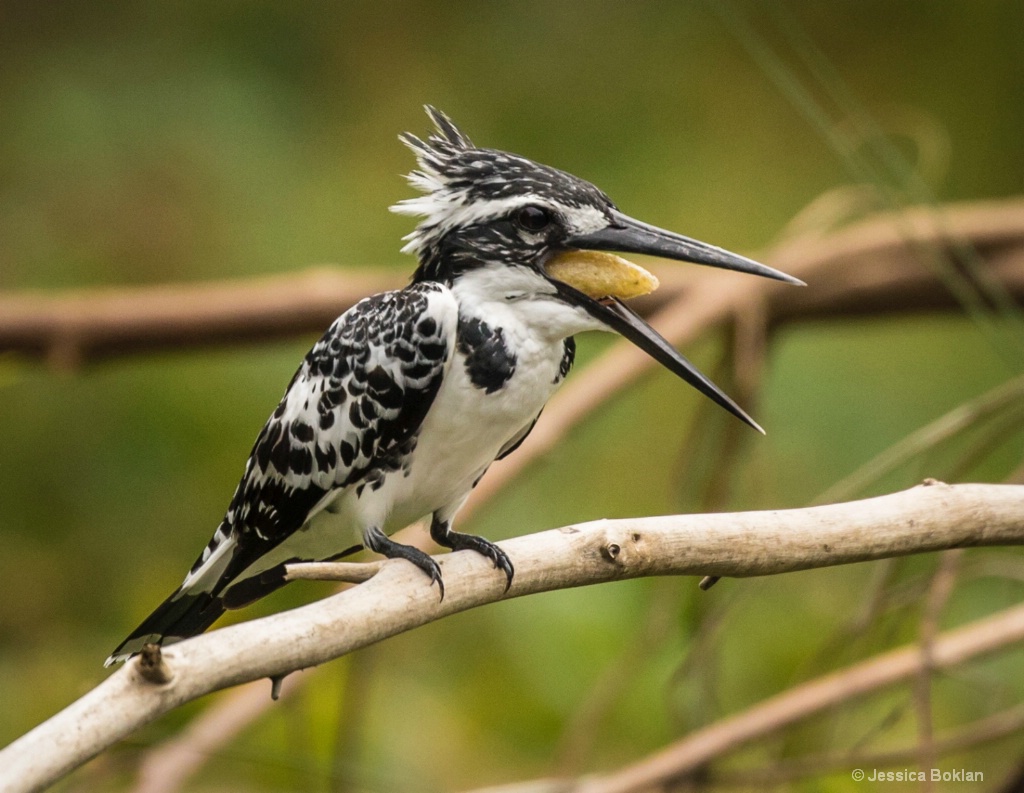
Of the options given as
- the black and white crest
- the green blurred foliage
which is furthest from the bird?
the green blurred foliage

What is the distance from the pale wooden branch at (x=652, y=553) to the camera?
812 mm

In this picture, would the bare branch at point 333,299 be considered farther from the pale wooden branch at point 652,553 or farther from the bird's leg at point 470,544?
the pale wooden branch at point 652,553

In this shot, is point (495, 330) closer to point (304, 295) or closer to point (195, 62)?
point (304, 295)

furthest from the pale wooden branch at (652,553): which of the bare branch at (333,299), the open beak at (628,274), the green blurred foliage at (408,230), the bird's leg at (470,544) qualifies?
the green blurred foliage at (408,230)

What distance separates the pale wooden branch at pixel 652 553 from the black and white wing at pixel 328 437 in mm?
190

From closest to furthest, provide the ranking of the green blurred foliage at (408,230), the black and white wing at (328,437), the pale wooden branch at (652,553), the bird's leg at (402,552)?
the pale wooden branch at (652,553), the bird's leg at (402,552), the black and white wing at (328,437), the green blurred foliage at (408,230)

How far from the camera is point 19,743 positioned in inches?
25.9

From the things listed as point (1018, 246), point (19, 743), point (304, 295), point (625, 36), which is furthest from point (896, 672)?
Result: point (625, 36)

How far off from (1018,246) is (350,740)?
1441mm

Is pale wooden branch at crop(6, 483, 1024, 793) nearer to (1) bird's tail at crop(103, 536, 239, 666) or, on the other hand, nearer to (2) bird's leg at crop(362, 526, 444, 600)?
(2) bird's leg at crop(362, 526, 444, 600)

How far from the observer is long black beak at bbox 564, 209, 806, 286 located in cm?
105

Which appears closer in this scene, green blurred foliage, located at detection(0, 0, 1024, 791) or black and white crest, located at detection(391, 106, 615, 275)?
black and white crest, located at detection(391, 106, 615, 275)

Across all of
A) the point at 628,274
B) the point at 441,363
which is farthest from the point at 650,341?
the point at 441,363

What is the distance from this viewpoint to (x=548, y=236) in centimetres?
113
